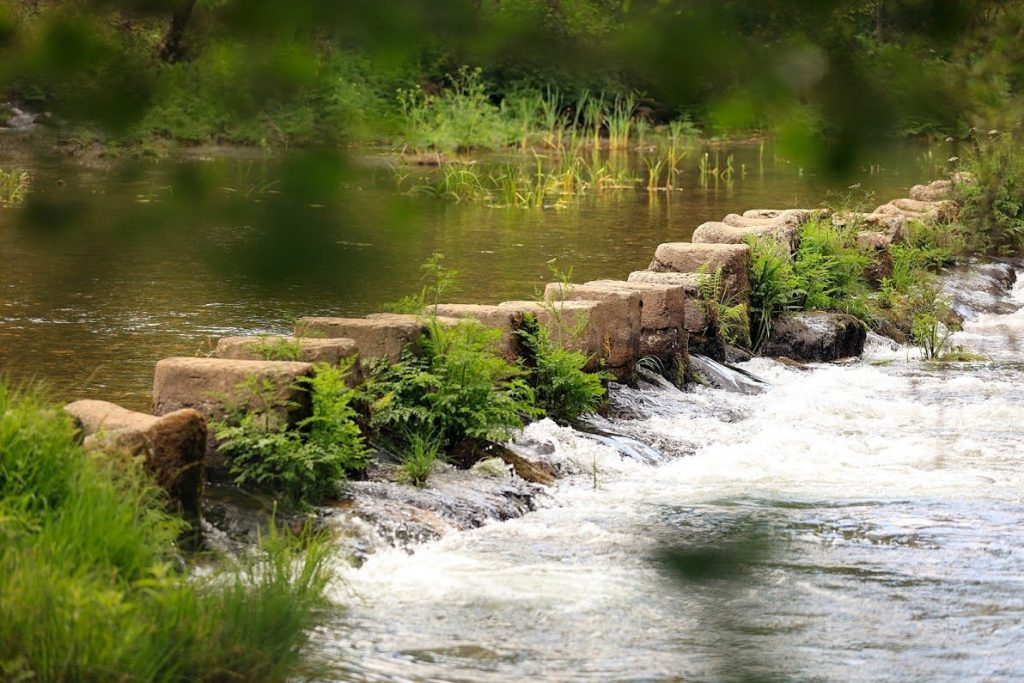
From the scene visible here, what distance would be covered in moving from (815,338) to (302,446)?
5724mm

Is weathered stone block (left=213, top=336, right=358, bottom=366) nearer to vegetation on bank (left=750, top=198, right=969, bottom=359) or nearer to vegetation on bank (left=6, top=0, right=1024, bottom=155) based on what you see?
vegetation on bank (left=6, top=0, right=1024, bottom=155)

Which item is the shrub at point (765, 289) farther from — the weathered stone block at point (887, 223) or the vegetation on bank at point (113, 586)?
the vegetation on bank at point (113, 586)

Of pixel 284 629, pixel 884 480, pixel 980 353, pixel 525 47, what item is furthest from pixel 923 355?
pixel 525 47

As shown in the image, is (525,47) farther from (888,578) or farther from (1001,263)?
(1001,263)

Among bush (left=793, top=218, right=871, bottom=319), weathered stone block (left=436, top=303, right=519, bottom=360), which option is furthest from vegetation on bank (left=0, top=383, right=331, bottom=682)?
bush (left=793, top=218, right=871, bottom=319)

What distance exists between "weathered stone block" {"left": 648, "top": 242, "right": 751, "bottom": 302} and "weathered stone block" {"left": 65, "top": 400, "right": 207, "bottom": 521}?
5683 millimetres

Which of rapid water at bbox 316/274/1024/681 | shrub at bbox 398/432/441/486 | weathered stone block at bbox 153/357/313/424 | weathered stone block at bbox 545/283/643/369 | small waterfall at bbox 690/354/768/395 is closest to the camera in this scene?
rapid water at bbox 316/274/1024/681

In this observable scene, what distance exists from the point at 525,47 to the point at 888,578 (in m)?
A: 4.72

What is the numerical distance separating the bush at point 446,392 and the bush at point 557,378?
69 cm

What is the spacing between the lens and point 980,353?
1145 cm

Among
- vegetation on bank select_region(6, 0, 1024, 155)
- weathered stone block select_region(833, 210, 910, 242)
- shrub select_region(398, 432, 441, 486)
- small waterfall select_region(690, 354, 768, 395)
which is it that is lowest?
small waterfall select_region(690, 354, 768, 395)

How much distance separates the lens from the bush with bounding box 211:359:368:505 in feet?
20.2

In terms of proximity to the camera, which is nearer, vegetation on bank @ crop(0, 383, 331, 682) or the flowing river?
the flowing river

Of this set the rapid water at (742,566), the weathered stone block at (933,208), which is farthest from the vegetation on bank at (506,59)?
the weathered stone block at (933,208)
